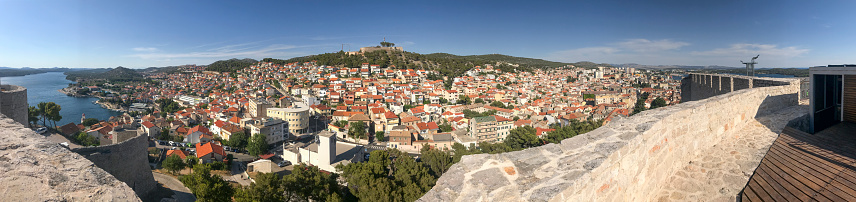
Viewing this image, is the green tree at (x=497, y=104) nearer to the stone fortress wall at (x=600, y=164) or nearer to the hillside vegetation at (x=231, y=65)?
the stone fortress wall at (x=600, y=164)

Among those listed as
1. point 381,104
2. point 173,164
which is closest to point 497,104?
point 381,104

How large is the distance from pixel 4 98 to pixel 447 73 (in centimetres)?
4869

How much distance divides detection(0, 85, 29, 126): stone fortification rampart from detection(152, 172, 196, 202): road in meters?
4.72

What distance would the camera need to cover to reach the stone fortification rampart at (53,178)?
3.83ft

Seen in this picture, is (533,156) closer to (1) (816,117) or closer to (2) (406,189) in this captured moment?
(1) (816,117)

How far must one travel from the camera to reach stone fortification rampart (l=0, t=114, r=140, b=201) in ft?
3.83

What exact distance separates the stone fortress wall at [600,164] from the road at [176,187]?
1030cm

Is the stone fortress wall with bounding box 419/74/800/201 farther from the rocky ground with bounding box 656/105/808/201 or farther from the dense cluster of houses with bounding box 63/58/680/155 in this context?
the dense cluster of houses with bounding box 63/58/680/155

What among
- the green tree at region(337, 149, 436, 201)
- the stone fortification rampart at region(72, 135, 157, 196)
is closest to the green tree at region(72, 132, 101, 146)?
the stone fortification rampart at region(72, 135, 157, 196)

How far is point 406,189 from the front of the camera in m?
8.33

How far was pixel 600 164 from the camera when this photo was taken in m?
1.49

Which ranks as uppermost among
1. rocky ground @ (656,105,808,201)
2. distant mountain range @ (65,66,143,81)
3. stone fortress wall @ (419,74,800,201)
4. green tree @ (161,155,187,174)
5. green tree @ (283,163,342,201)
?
distant mountain range @ (65,66,143,81)

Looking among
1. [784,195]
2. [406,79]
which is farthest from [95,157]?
[406,79]

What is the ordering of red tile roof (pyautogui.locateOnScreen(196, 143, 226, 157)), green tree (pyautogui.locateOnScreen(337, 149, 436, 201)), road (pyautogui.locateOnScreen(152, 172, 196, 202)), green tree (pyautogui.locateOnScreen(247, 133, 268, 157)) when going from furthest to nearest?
1. green tree (pyautogui.locateOnScreen(247, 133, 268, 157))
2. red tile roof (pyautogui.locateOnScreen(196, 143, 226, 157))
3. road (pyautogui.locateOnScreen(152, 172, 196, 202))
4. green tree (pyautogui.locateOnScreen(337, 149, 436, 201))
